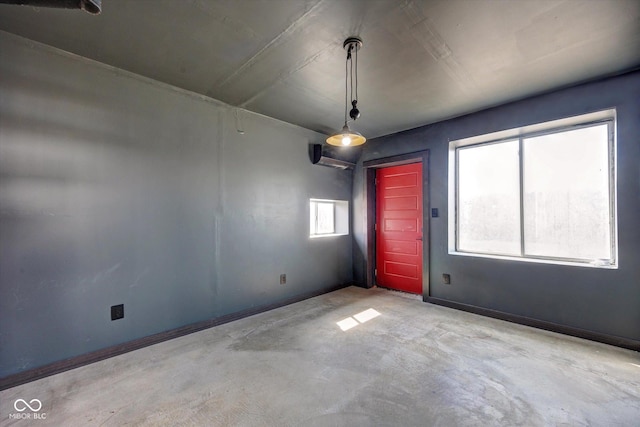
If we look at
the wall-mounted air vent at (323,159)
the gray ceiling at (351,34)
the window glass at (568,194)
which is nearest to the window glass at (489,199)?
the window glass at (568,194)

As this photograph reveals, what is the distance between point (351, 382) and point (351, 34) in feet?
9.12

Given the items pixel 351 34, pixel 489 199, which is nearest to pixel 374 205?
pixel 489 199

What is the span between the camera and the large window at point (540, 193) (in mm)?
2986

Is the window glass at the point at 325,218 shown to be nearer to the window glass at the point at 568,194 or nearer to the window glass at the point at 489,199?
the window glass at the point at 489,199

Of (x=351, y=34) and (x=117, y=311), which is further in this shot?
(x=117, y=311)

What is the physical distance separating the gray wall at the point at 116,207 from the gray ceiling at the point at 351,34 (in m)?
0.34

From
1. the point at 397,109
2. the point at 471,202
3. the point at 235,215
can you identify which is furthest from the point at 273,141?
the point at 471,202

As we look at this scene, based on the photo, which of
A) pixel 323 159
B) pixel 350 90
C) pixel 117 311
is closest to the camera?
pixel 117 311

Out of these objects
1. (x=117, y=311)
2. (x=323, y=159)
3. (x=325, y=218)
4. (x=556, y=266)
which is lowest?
(x=117, y=311)

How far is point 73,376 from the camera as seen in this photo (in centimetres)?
222

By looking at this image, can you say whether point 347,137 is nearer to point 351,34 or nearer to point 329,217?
point 351,34

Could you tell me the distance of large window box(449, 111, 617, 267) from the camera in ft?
9.80

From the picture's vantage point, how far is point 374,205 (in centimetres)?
514

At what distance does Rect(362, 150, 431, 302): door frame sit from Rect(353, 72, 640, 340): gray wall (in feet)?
0.30
